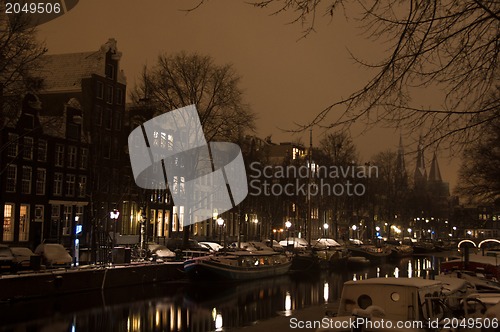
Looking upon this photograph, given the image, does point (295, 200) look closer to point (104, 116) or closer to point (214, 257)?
point (104, 116)

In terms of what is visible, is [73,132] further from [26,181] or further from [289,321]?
[289,321]

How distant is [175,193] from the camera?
65562 mm

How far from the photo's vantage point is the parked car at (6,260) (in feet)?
102

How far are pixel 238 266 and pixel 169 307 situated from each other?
13.0 metres

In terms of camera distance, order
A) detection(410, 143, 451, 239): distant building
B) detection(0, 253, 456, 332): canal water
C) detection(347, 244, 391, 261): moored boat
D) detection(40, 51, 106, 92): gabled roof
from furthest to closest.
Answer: detection(410, 143, 451, 239): distant building < detection(347, 244, 391, 261): moored boat < detection(40, 51, 106, 92): gabled roof < detection(0, 253, 456, 332): canal water

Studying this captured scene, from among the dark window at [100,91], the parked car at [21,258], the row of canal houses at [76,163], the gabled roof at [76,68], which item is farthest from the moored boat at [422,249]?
the parked car at [21,258]

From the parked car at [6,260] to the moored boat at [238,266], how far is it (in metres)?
10.8

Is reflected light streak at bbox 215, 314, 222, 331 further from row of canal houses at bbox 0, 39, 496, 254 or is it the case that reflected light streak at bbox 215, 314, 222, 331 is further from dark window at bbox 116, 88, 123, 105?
dark window at bbox 116, 88, 123, 105

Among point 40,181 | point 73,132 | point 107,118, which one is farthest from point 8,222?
point 107,118

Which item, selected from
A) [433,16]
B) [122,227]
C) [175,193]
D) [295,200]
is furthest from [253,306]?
[295,200]

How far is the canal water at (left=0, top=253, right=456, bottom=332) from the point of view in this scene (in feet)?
A: 78.7

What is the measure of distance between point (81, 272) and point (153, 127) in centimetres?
3088

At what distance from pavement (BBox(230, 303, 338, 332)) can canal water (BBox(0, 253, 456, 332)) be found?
1.37 ft

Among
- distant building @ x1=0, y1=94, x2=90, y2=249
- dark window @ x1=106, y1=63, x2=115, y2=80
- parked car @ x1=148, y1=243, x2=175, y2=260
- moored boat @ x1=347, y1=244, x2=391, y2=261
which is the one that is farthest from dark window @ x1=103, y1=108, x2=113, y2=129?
moored boat @ x1=347, y1=244, x2=391, y2=261
